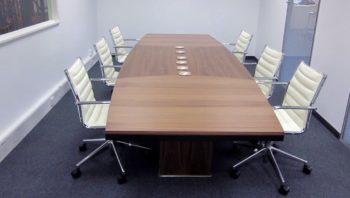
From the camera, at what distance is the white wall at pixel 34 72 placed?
9.41 feet

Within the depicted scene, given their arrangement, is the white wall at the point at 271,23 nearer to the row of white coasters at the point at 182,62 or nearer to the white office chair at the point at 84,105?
the row of white coasters at the point at 182,62

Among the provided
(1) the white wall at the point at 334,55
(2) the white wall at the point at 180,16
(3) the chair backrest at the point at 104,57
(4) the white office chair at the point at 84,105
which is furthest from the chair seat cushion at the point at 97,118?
(2) the white wall at the point at 180,16

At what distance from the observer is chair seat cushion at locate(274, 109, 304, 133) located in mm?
2439

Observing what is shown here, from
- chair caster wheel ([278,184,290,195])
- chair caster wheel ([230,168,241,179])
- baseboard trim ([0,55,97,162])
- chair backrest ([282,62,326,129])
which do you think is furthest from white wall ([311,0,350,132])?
baseboard trim ([0,55,97,162])

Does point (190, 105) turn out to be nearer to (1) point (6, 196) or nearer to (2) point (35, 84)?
(1) point (6, 196)

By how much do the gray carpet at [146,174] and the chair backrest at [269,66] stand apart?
56 centimetres

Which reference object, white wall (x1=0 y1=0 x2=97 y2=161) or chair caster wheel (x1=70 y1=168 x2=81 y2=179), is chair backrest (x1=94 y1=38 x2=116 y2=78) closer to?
white wall (x1=0 y1=0 x2=97 y2=161)

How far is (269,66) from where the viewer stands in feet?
10.6

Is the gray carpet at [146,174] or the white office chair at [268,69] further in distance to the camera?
the white office chair at [268,69]

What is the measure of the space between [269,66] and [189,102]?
1407 mm

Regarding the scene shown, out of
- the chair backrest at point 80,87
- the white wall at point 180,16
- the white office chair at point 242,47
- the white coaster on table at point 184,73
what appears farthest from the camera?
the white wall at point 180,16

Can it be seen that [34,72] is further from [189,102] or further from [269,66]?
[269,66]

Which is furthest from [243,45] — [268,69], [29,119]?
[29,119]

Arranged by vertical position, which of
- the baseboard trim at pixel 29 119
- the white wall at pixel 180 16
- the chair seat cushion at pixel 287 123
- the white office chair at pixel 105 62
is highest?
the white wall at pixel 180 16
